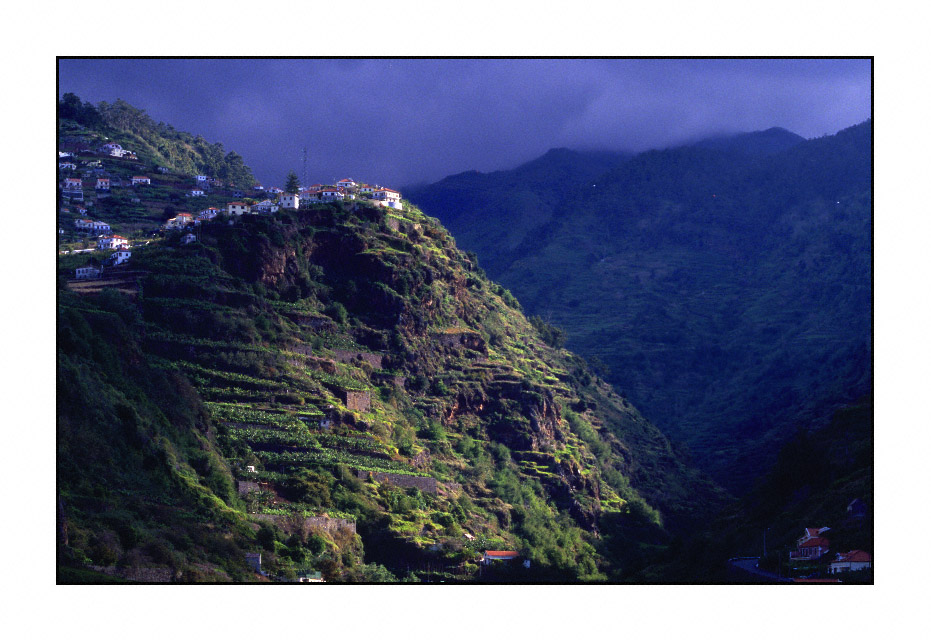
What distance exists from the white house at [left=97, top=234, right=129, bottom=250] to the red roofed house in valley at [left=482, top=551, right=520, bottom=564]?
110ft

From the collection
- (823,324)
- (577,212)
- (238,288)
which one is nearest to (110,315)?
(238,288)

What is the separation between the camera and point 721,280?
153m

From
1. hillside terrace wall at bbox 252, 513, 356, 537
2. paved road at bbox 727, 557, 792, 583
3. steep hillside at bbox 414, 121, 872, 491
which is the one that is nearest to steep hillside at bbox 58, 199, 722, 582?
hillside terrace wall at bbox 252, 513, 356, 537

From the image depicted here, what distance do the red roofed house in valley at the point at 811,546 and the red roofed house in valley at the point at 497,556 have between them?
15301 millimetres

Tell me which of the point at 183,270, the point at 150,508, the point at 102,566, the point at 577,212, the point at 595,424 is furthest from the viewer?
the point at 577,212

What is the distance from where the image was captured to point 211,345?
70.7 meters

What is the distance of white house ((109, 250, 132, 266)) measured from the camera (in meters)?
80.2

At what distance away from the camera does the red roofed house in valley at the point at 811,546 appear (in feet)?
179

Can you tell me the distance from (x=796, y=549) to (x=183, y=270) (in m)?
37.8

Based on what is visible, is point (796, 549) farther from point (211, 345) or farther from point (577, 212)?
point (577, 212)

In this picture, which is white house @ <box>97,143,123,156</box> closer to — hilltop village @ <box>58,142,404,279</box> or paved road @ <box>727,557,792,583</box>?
hilltop village @ <box>58,142,404,279</box>

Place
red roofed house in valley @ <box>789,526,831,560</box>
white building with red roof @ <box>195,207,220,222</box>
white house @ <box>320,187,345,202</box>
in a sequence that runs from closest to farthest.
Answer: red roofed house in valley @ <box>789,526,831,560</box>
white building with red roof @ <box>195,207,220,222</box>
white house @ <box>320,187,345,202</box>

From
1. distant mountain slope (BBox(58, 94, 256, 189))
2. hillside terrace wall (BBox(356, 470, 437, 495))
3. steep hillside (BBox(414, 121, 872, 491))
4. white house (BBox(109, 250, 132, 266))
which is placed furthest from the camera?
distant mountain slope (BBox(58, 94, 256, 189))

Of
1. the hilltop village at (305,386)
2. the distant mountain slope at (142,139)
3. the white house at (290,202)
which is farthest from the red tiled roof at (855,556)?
the distant mountain slope at (142,139)
